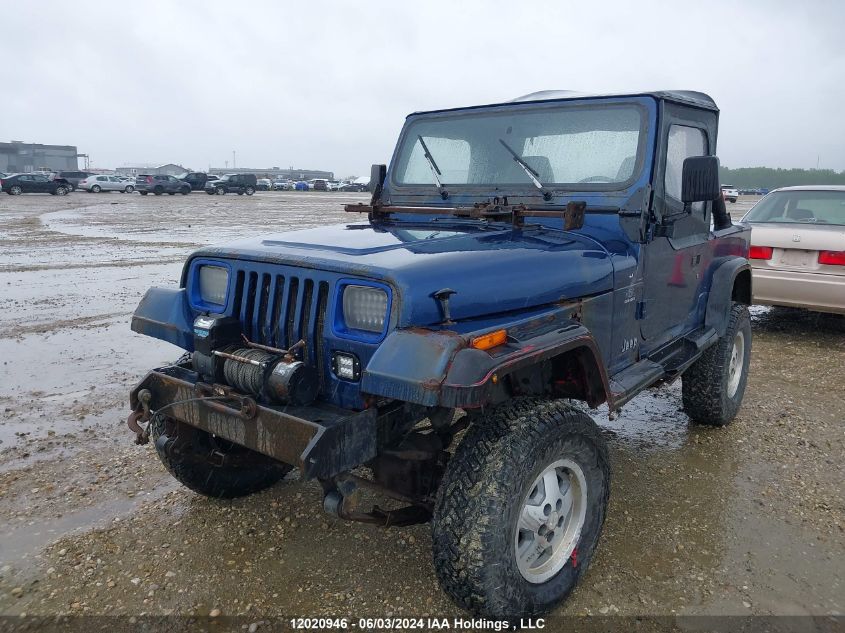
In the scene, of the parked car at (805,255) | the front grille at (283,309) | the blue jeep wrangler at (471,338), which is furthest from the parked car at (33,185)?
the front grille at (283,309)

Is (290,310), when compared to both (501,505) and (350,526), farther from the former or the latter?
(350,526)

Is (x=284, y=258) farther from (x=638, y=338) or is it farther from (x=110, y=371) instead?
(x=110, y=371)

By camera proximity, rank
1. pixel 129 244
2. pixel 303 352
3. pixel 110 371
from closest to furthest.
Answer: pixel 303 352, pixel 110 371, pixel 129 244

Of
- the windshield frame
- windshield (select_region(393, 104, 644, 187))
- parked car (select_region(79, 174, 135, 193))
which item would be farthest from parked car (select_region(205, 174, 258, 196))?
windshield (select_region(393, 104, 644, 187))

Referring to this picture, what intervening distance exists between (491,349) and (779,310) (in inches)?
318

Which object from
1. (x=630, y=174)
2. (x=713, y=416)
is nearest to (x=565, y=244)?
(x=630, y=174)

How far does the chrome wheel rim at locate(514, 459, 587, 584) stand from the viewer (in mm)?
2717

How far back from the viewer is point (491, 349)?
245 cm

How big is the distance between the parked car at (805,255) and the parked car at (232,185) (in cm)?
4036

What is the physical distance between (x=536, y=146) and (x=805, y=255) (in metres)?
4.64

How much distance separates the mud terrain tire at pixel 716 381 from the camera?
4656 millimetres

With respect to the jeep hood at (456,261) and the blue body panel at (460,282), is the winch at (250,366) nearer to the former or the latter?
the blue body panel at (460,282)

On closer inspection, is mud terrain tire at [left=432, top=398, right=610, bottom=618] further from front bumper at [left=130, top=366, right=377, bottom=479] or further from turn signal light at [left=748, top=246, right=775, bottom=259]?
turn signal light at [left=748, top=246, right=775, bottom=259]

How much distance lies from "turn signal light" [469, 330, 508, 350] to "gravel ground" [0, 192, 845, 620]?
121cm
